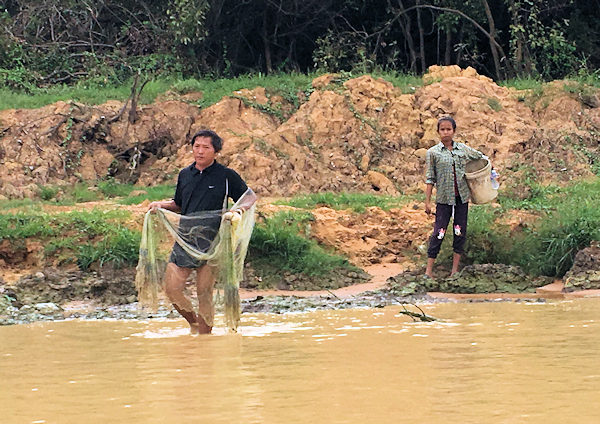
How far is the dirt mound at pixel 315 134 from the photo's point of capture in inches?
666

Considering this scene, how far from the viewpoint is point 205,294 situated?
9023mm

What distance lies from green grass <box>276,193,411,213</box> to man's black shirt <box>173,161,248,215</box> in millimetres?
5503

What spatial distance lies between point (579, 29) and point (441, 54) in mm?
2927

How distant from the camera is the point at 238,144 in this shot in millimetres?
17031

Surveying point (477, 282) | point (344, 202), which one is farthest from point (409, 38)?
point (477, 282)

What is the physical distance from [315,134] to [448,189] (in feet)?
20.3

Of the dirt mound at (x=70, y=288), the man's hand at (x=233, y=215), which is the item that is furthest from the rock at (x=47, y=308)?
the man's hand at (x=233, y=215)

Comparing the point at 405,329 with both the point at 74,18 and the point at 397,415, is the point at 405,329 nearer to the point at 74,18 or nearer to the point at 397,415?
the point at 397,415

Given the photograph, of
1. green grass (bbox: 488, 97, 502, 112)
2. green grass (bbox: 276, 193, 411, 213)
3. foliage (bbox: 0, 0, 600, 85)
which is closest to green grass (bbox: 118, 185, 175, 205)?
green grass (bbox: 276, 193, 411, 213)

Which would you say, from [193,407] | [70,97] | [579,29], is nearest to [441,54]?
[579,29]

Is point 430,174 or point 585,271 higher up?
point 430,174

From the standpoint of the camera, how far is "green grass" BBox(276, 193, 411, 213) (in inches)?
572

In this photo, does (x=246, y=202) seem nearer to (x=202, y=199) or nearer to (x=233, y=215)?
(x=233, y=215)

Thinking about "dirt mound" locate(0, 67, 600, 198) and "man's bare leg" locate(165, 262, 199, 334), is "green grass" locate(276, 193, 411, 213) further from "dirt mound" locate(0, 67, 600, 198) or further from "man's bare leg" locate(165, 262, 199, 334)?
"man's bare leg" locate(165, 262, 199, 334)
